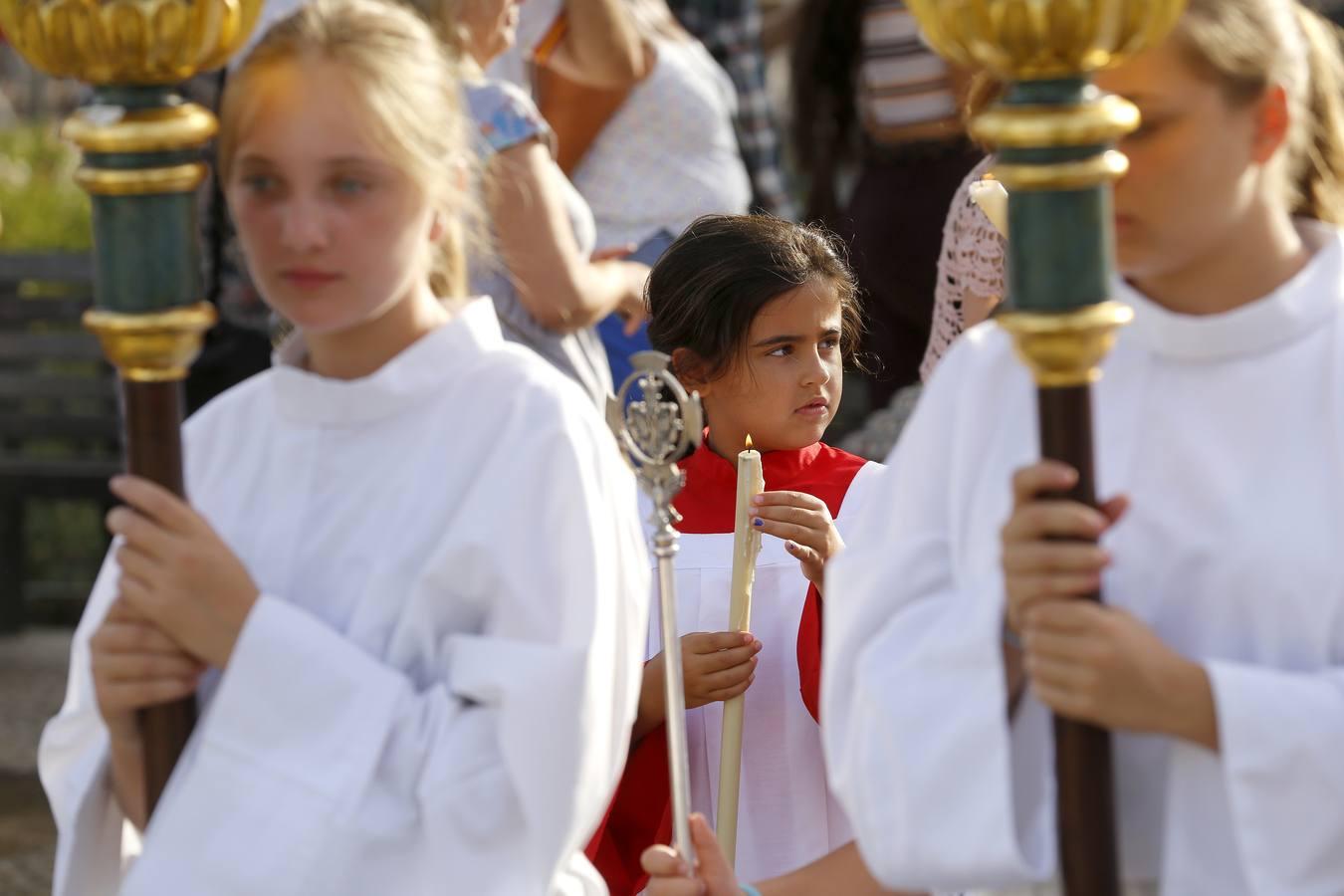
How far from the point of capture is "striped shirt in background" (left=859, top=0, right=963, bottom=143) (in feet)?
16.0

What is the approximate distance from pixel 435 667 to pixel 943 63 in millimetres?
3098

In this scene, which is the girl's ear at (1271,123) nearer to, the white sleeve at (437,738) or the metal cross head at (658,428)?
the metal cross head at (658,428)

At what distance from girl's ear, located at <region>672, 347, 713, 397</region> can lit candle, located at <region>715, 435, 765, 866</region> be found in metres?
0.38

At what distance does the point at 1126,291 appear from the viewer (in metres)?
1.99

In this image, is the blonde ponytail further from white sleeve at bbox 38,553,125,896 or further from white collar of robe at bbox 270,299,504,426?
white sleeve at bbox 38,553,125,896

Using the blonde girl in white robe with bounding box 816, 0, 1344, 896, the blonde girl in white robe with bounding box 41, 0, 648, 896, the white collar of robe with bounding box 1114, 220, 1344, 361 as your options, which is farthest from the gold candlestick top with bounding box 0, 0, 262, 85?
the white collar of robe with bounding box 1114, 220, 1344, 361

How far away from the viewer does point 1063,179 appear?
5.54 ft

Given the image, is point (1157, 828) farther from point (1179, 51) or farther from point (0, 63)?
point (0, 63)

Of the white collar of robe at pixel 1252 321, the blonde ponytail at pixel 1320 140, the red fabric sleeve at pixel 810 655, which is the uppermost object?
the blonde ponytail at pixel 1320 140

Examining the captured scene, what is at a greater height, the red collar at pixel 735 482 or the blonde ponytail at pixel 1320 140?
the blonde ponytail at pixel 1320 140

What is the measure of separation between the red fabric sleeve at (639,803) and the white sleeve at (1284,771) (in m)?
1.16

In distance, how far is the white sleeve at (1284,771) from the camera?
1.82m

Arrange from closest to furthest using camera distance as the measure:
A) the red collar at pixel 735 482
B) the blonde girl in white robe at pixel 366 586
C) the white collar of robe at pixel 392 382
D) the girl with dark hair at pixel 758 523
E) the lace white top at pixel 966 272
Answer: the blonde girl in white robe at pixel 366 586 < the white collar of robe at pixel 392 382 < the girl with dark hair at pixel 758 523 < the red collar at pixel 735 482 < the lace white top at pixel 966 272

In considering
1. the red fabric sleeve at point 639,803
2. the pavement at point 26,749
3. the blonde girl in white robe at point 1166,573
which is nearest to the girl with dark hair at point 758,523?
the red fabric sleeve at point 639,803
